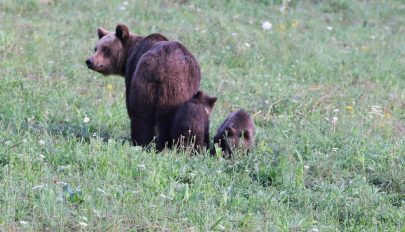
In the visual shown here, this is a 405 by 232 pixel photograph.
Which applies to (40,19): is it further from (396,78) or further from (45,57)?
(396,78)

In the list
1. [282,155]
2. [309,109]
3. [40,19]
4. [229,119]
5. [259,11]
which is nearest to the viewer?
[282,155]

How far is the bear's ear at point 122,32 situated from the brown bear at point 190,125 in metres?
1.37

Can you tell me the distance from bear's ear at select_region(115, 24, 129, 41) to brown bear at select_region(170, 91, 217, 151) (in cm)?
137

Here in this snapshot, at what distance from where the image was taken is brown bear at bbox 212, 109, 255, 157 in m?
8.91

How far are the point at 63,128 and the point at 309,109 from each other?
3.53 m

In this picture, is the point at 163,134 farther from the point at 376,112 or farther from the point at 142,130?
the point at 376,112

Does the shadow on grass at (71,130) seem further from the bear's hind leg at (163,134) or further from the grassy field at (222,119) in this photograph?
the bear's hind leg at (163,134)

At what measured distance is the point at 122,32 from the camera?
961 centimetres

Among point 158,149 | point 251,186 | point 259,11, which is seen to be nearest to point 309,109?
point 158,149

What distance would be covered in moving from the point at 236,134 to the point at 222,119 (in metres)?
1.65

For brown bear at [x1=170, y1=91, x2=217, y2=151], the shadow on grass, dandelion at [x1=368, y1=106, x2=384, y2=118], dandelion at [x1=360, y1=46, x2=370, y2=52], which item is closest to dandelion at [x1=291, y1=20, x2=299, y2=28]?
dandelion at [x1=360, y1=46, x2=370, y2=52]

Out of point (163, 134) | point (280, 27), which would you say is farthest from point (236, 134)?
point (280, 27)

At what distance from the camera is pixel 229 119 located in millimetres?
9258

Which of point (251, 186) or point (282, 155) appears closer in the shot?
point (251, 186)
